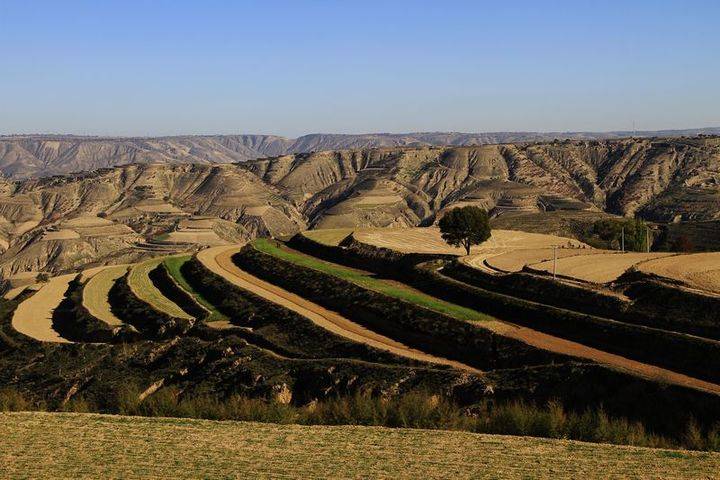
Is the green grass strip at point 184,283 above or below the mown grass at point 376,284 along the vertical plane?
below

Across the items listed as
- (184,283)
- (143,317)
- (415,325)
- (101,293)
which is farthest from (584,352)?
(101,293)

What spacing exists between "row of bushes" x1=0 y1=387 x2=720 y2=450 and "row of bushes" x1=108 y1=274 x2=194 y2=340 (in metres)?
23.0

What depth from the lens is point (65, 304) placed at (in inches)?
3019

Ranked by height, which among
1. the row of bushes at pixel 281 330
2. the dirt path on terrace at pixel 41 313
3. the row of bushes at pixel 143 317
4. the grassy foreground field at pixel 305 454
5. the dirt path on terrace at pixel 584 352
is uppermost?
the grassy foreground field at pixel 305 454

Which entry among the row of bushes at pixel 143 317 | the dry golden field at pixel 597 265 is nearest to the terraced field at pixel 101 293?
the row of bushes at pixel 143 317

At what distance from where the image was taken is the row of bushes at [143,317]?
195 feet

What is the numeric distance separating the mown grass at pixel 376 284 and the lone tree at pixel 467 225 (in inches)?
429

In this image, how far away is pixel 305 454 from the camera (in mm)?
25062

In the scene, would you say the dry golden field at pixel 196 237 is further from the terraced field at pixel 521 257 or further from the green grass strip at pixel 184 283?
the terraced field at pixel 521 257

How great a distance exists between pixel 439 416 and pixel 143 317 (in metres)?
40.5

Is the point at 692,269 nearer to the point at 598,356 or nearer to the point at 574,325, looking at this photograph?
the point at 574,325

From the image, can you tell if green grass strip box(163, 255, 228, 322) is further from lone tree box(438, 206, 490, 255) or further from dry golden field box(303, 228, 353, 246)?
lone tree box(438, 206, 490, 255)

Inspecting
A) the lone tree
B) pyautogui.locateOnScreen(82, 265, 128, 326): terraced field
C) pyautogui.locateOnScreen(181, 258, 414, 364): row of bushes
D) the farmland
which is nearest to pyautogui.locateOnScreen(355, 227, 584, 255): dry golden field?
the lone tree

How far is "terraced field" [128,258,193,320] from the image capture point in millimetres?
65188
